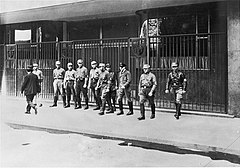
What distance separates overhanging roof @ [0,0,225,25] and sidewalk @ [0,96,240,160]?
4319mm

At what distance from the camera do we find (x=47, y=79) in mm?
15164

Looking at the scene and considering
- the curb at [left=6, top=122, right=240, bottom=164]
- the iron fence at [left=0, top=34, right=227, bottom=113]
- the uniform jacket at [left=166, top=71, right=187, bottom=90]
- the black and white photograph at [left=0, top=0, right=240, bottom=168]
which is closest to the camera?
the curb at [left=6, top=122, right=240, bottom=164]

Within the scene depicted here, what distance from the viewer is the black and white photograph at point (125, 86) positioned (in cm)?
650

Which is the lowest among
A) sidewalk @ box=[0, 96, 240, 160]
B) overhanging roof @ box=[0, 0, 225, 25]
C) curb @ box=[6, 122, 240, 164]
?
curb @ box=[6, 122, 240, 164]

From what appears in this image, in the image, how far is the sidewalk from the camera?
7102 mm

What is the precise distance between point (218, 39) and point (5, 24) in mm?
11668

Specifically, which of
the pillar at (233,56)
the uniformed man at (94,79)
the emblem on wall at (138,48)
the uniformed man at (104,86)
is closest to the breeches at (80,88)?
the uniformed man at (94,79)

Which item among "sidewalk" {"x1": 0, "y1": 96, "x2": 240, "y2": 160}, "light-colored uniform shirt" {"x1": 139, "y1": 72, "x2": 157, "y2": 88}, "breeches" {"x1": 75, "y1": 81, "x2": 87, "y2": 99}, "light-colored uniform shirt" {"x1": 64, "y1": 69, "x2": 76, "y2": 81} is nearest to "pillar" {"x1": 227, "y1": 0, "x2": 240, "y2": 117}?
"sidewalk" {"x1": 0, "y1": 96, "x2": 240, "y2": 160}

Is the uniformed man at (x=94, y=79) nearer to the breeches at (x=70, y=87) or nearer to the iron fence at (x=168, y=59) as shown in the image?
the breeches at (x=70, y=87)

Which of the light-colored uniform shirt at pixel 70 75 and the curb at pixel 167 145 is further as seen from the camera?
the light-colored uniform shirt at pixel 70 75

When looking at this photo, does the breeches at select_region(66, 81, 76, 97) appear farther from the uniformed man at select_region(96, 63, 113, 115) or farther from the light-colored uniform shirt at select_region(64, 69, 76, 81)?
the uniformed man at select_region(96, 63, 113, 115)

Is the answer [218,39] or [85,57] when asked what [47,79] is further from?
[218,39]

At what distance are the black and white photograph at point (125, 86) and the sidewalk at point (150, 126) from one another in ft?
0.09

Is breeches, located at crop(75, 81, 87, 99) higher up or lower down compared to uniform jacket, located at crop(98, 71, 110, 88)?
lower down
